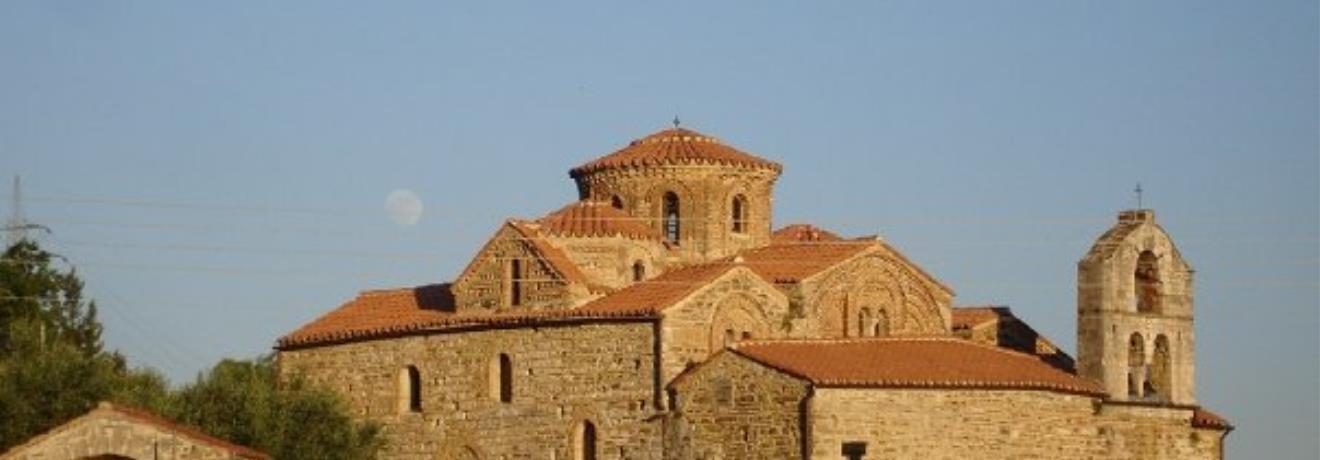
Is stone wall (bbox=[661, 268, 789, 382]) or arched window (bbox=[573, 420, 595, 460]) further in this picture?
arched window (bbox=[573, 420, 595, 460])

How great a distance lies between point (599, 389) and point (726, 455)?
12.1ft

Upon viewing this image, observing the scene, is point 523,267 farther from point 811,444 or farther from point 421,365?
point 811,444

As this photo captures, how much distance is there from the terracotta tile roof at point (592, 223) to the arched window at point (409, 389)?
420 centimetres

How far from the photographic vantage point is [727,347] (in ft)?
215

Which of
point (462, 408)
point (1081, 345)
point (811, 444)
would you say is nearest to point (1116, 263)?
point (1081, 345)

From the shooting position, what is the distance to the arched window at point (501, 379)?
69250 mm

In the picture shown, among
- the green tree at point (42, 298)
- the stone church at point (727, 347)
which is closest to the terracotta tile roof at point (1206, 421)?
the stone church at point (727, 347)

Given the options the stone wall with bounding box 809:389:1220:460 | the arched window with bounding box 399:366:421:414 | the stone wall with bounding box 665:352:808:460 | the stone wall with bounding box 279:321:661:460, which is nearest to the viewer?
the stone wall with bounding box 809:389:1220:460

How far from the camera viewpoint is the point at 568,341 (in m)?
67.9

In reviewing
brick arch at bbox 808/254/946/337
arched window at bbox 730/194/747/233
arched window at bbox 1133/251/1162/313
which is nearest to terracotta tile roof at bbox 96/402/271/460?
brick arch at bbox 808/254/946/337

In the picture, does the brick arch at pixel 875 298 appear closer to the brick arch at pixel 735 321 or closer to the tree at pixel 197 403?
the brick arch at pixel 735 321

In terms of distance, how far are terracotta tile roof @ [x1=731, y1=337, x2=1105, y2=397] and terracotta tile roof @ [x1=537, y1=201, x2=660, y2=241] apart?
19.7 feet

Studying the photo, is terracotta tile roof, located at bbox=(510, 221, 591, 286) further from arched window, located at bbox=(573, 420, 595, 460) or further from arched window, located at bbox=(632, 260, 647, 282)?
arched window, located at bbox=(573, 420, 595, 460)

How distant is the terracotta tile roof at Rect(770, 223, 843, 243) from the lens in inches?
2953
